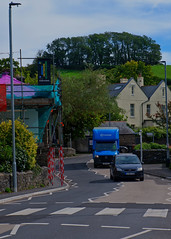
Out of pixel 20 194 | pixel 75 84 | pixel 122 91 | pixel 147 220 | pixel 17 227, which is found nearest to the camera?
pixel 17 227

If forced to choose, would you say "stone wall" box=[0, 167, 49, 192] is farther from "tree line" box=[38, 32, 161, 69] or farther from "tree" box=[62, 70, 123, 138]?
"tree line" box=[38, 32, 161, 69]

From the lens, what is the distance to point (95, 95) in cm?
6094

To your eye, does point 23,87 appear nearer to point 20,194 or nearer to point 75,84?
point 20,194

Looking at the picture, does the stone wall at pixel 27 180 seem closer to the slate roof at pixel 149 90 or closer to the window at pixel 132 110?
the window at pixel 132 110

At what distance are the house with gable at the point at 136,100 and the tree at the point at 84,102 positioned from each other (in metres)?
17.1

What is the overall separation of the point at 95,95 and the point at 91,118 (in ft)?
10.2

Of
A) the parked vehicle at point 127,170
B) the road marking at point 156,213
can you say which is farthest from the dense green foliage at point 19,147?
the road marking at point 156,213

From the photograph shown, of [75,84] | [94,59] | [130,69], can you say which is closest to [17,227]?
[75,84]

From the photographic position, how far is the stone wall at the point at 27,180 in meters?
23.4

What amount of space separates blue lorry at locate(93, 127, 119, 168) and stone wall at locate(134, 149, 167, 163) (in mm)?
4811

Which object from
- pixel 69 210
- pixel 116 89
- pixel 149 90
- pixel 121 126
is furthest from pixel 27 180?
pixel 149 90

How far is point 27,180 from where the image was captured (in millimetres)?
25344

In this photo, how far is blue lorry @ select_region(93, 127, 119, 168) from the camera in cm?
4381

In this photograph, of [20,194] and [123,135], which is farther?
[123,135]
